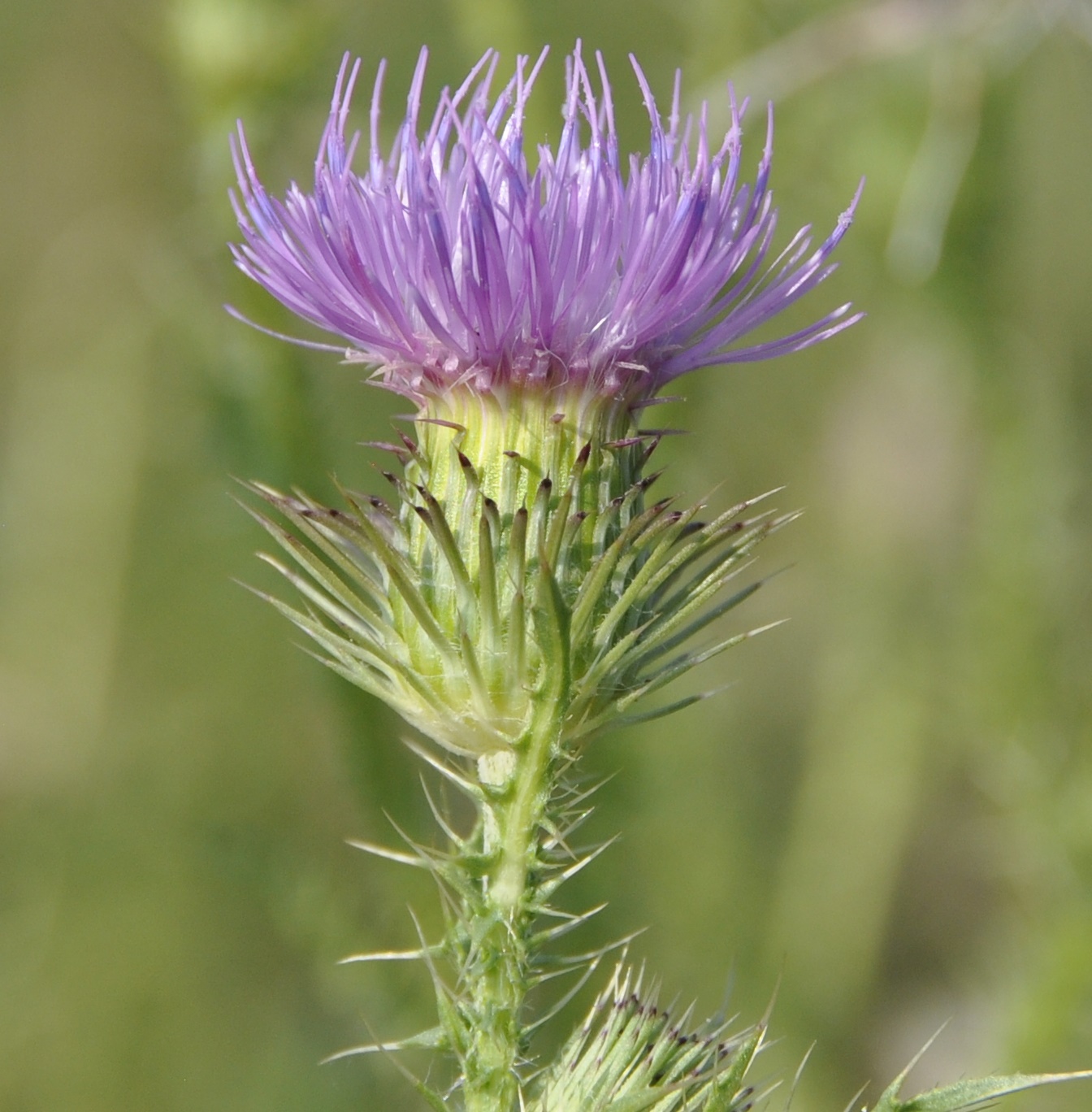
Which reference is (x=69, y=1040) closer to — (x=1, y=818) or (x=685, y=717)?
(x=1, y=818)

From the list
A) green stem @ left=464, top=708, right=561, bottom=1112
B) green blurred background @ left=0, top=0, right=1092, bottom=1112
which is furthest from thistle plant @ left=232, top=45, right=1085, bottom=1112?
green blurred background @ left=0, top=0, right=1092, bottom=1112

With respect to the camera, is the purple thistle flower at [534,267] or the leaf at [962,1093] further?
the purple thistle flower at [534,267]

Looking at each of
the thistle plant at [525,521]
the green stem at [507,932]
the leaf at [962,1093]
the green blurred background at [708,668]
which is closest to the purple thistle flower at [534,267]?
the thistle plant at [525,521]

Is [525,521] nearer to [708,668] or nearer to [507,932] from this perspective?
[507,932]

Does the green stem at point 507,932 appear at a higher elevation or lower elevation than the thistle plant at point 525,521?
lower

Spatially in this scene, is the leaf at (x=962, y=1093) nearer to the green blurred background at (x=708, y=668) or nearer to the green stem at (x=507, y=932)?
the green stem at (x=507, y=932)

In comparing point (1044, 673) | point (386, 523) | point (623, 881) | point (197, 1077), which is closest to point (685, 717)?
point (623, 881)

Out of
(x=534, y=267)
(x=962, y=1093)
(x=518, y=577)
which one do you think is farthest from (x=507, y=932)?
(x=534, y=267)
